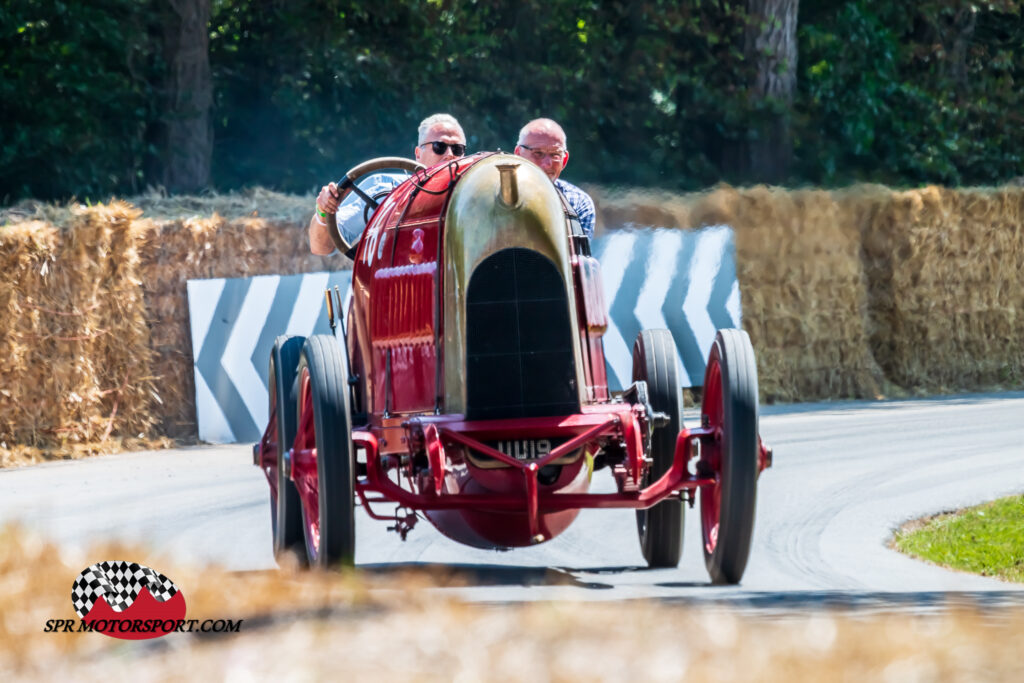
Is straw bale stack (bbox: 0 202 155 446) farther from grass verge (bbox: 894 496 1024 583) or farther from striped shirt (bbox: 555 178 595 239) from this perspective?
grass verge (bbox: 894 496 1024 583)

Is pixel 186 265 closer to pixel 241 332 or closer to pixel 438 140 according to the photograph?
pixel 241 332

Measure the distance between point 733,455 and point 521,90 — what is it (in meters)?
16.2

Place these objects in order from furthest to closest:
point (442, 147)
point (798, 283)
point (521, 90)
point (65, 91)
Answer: point (521, 90)
point (65, 91)
point (798, 283)
point (442, 147)

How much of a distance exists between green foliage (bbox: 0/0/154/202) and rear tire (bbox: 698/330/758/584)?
13930 mm

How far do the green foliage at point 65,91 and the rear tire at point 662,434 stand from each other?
13181 millimetres

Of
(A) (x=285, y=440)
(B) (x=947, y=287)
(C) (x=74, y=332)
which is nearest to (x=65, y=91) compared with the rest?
(C) (x=74, y=332)

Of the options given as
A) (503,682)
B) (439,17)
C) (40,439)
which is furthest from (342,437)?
(439,17)

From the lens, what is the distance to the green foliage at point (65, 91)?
19094 mm

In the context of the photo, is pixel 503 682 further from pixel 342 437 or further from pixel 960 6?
pixel 960 6

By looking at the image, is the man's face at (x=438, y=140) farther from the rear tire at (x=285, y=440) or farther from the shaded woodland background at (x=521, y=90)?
the shaded woodland background at (x=521, y=90)

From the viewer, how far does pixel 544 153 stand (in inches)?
341

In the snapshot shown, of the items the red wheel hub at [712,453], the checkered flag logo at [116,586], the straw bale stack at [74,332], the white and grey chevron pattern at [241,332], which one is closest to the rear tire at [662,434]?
the red wheel hub at [712,453]

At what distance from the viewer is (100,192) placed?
1977 centimetres

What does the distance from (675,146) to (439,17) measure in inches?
149
